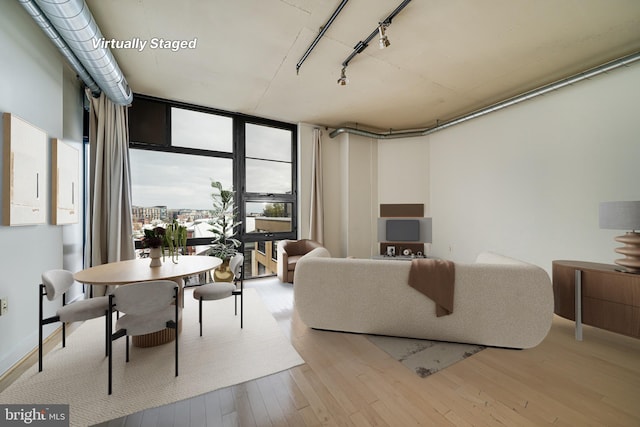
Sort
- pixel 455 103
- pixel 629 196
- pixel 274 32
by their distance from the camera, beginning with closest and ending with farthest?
pixel 274 32 < pixel 629 196 < pixel 455 103

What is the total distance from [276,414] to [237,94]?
Answer: 381 centimetres

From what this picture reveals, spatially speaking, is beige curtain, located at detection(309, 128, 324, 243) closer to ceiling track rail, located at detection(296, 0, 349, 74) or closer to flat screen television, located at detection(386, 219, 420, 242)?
flat screen television, located at detection(386, 219, 420, 242)

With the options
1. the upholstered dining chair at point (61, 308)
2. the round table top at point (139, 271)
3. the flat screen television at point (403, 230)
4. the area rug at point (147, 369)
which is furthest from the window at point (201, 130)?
the flat screen television at point (403, 230)

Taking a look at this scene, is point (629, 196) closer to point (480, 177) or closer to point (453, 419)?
point (480, 177)

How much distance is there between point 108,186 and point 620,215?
5.54m

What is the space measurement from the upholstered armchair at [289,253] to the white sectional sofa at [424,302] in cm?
157

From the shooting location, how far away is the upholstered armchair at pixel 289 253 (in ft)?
13.0

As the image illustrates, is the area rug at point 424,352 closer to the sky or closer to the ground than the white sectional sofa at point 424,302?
closer to the ground

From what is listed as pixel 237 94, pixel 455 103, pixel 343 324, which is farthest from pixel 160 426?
pixel 455 103

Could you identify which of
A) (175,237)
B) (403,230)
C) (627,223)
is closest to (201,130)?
(175,237)

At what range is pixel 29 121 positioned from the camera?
2.04 meters

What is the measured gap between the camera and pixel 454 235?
452cm

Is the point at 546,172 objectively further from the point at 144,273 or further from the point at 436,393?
the point at 144,273

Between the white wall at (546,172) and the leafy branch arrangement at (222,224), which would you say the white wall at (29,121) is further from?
the white wall at (546,172)
